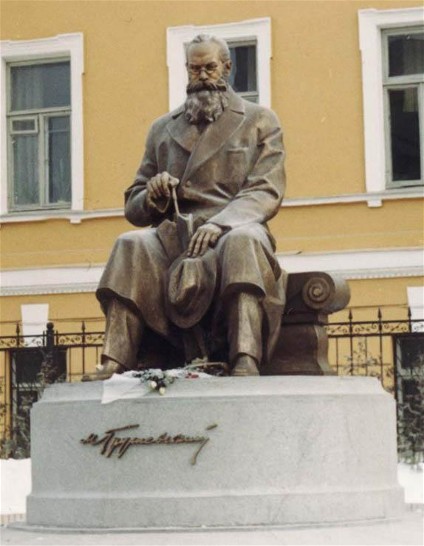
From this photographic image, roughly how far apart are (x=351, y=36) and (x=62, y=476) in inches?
557

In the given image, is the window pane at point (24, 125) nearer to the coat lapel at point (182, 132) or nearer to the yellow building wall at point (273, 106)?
the yellow building wall at point (273, 106)

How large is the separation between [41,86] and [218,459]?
16053 mm

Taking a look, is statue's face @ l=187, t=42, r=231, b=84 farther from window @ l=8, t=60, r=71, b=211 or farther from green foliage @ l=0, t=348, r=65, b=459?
window @ l=8, t=60, r=71, b=211

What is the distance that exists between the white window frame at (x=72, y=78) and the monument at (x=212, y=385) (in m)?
13.2

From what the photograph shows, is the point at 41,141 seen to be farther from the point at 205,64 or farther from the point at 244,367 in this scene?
the point at 244,367

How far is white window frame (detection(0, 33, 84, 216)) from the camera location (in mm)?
24703

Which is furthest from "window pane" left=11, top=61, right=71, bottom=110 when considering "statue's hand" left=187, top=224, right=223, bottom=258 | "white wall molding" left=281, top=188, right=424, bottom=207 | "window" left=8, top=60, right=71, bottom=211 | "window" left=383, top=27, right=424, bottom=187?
"statue's hand" left=187, top=224, right=223, bottom=258

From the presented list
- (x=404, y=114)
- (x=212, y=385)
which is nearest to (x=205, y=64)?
(x=212, y=385)

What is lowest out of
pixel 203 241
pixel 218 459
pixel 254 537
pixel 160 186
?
pixel 254 537

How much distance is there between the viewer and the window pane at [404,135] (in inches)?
923

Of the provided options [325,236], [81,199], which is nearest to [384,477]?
[325,236]

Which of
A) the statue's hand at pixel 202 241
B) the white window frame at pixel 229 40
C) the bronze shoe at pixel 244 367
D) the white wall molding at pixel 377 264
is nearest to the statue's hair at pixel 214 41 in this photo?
the statue's hand at pixel 202 241

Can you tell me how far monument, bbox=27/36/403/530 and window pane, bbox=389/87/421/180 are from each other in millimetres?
12232
